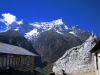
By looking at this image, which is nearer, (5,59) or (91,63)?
(5,59)

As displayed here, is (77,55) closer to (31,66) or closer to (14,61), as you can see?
(14,61)

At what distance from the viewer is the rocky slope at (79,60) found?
31034 millimetres

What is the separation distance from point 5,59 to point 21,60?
7938mm

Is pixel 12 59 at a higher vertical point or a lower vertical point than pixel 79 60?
higher

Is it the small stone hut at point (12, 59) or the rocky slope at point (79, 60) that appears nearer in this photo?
the small stone hut at point (12, 59)

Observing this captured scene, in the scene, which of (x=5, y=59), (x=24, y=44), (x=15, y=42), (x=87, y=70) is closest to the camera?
(x=5, y=59)

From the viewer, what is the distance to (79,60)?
32.2 meters

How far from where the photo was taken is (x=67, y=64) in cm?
3309

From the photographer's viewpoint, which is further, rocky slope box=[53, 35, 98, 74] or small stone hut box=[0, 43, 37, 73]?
rocky slope box=[53, 35, 98, 74]

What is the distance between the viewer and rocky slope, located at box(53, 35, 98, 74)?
31.0m

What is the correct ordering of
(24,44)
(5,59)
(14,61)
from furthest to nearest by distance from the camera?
(24,44)
(14,61)
(5,59)

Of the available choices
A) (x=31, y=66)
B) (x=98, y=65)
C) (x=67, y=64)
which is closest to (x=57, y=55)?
(x=31, y=66)

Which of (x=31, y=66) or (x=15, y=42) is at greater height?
(x=15, y=42)

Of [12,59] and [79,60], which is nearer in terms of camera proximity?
[12,59]
